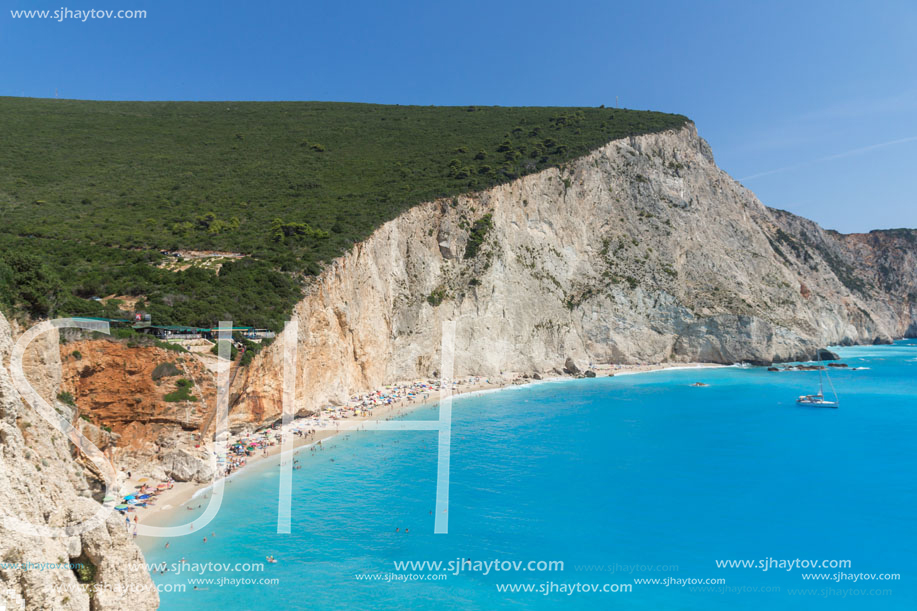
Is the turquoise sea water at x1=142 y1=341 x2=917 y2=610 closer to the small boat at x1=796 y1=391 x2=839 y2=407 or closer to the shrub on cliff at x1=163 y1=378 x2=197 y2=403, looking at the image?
the small boat at x1=796 y1=391 x2=839 y2=407

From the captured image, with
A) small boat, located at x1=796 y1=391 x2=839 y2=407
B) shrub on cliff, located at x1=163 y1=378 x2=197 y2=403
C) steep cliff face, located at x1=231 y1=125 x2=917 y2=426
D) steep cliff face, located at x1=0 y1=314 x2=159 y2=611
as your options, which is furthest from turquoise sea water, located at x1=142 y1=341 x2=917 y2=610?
steep cliff face, located at x1=231 y1=125 x2=917 y2=426

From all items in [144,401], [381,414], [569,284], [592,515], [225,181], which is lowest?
[592,515]

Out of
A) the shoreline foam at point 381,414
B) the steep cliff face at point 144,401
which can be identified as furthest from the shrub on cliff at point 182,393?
the shoreline foam at point 381,414

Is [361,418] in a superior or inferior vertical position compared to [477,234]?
inferior

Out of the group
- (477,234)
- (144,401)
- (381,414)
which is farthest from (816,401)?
(144,401)

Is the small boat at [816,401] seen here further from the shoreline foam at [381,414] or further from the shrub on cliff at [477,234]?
the shrub on cliff at [477,234]

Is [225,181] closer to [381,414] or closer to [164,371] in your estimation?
[381,414]
